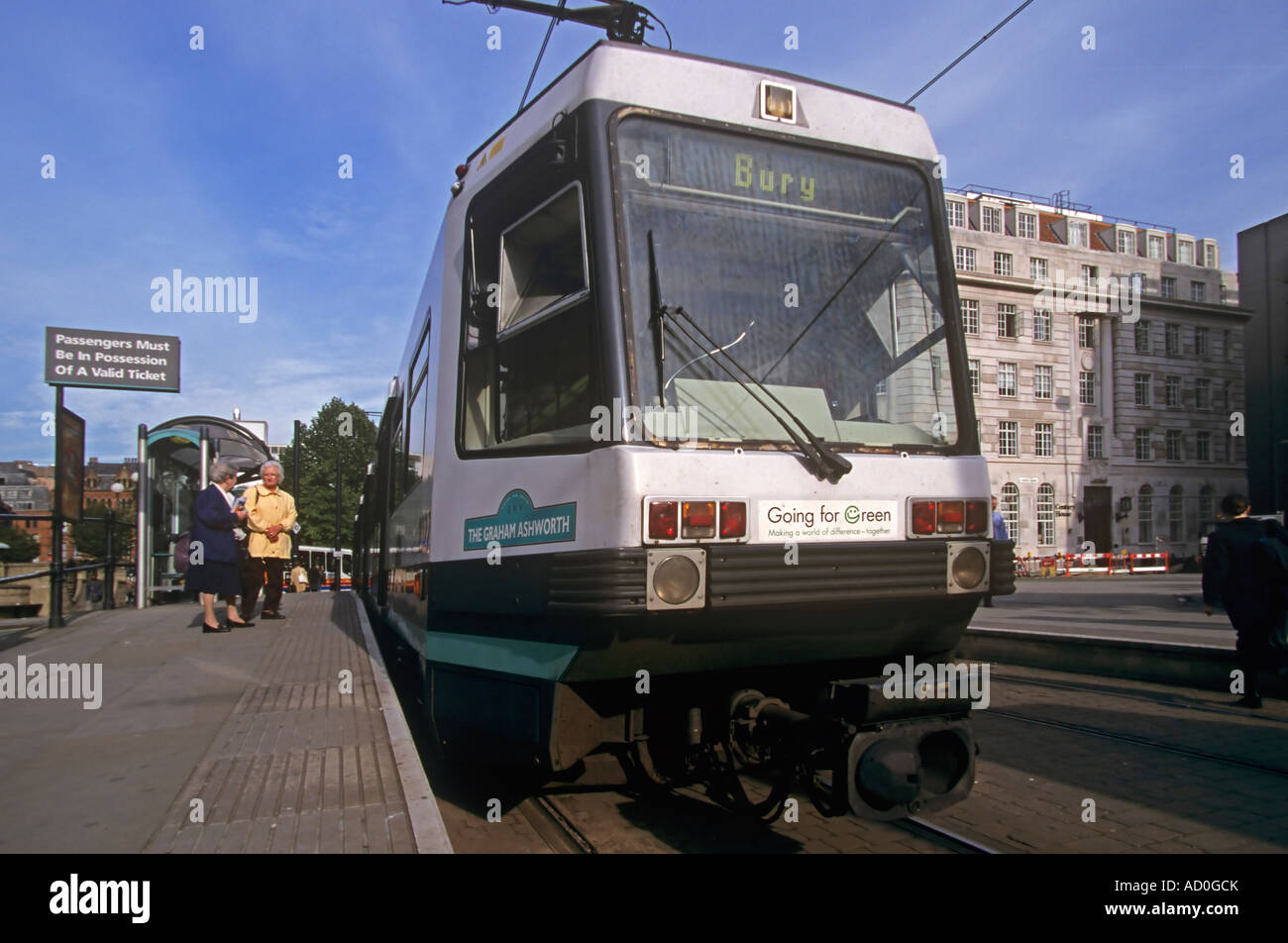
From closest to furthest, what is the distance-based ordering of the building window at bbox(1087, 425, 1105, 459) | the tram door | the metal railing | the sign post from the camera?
the metal railing
the sign post
the tram door
the building window at bbox(1087, 425, 1105, 459)

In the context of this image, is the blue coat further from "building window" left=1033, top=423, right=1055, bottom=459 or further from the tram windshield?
"building window" left=1033, top=423, right=1055, bottom=459

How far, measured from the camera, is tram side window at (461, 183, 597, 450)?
379 centimetres

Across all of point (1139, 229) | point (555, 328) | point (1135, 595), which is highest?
point (1139, 229)

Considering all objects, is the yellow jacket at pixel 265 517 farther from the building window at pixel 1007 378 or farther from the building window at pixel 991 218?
the building window at pixel 991 218

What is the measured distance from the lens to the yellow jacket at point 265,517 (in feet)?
32.8

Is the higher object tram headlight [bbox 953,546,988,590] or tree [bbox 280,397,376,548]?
tree [bbox 280,397,376,548]

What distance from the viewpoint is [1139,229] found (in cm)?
6188

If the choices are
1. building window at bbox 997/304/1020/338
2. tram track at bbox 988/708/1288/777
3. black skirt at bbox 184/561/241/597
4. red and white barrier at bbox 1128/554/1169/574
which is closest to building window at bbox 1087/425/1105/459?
building window at bbox 997/304/1020/338

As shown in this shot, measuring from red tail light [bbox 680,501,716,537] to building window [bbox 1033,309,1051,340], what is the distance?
53.8 meters

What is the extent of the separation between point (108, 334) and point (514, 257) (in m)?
12.6

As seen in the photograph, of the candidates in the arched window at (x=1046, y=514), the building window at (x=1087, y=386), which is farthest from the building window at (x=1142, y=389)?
the arched window at (x=1046, y=514)

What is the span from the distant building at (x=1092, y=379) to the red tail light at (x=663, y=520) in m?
47.6

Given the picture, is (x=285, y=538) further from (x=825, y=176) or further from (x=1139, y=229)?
(x=1139, y=229)
